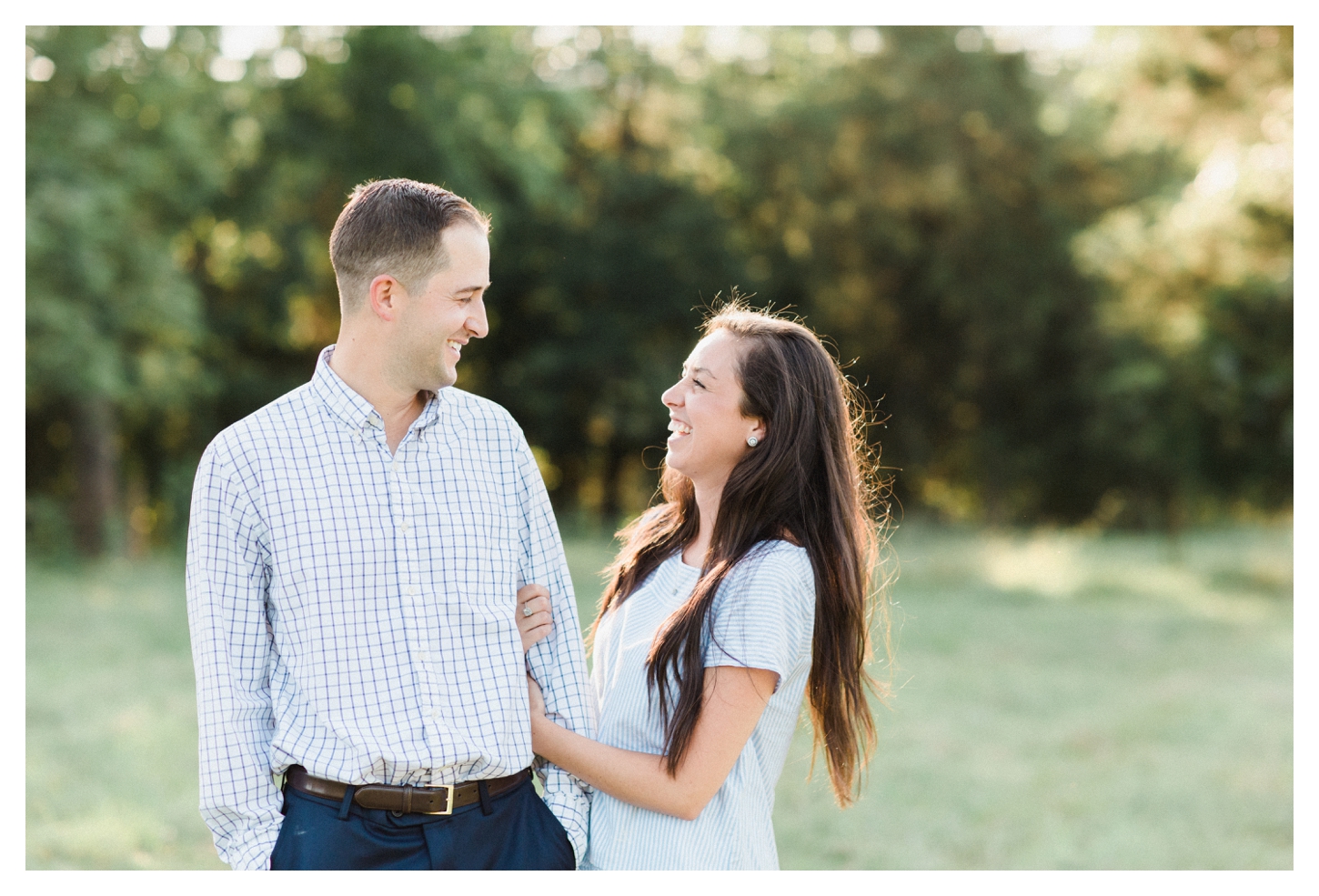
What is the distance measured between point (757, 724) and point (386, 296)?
1.21 m

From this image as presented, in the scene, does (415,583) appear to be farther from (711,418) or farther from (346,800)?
(711,418)

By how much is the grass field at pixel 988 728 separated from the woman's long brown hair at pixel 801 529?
124 inches

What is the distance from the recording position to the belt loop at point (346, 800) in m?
2.29

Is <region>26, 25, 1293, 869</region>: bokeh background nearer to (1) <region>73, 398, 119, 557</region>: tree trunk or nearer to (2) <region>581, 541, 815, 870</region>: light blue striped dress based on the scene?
(1) <region>73, 398, 119, 557</region>: tree trunk

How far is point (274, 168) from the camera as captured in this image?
1616 cm

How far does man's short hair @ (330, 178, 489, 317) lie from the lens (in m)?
2.40

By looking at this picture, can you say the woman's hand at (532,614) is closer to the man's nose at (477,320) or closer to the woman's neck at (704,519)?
the woman's neck at (704,519)

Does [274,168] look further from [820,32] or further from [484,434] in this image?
[484,434]

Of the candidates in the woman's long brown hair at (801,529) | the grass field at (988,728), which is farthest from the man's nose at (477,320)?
the grass field at (988,728)

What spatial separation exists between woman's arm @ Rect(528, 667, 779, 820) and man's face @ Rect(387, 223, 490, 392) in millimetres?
862

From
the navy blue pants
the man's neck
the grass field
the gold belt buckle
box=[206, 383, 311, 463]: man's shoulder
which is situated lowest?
the grass field

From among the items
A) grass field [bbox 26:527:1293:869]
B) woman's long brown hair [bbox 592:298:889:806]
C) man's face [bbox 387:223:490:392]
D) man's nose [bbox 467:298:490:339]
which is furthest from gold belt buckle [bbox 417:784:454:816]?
grass field [bbox 26:527:1293:869]

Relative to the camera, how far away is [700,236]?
2078 cm

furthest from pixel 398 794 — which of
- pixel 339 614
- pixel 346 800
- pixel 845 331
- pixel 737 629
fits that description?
pixel 845 331
